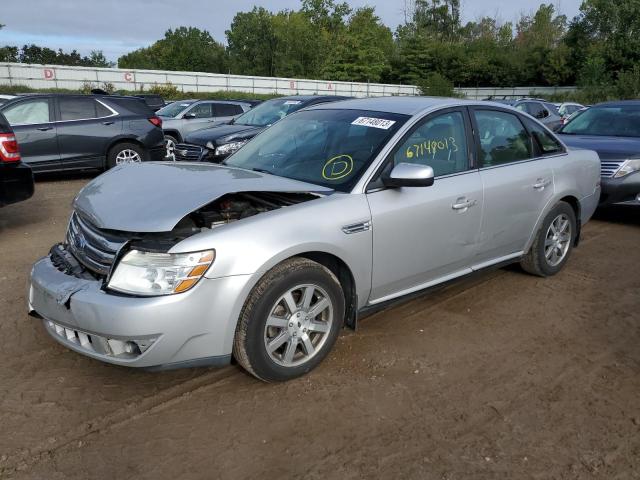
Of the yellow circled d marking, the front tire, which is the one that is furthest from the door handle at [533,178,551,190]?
the front tire

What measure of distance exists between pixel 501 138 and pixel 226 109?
1143 centimetres

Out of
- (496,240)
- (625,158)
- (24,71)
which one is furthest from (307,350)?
(24,71)

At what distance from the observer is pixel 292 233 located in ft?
10.1

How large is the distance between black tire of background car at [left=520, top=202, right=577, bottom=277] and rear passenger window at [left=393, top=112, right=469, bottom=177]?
1.19m

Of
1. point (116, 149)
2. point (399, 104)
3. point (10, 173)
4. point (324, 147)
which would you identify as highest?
point (399, 104)

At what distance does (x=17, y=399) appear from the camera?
303 centimetres

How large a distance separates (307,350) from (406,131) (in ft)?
5.27

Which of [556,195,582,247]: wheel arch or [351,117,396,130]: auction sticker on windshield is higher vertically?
[351,117,396,130]: auction sticker on windshield

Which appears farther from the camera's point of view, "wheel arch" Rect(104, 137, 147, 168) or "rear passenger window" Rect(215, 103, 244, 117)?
"rear passenger window" Rect(215, 103, 244, 117)

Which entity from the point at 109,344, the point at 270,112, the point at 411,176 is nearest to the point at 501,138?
the point at 411,176

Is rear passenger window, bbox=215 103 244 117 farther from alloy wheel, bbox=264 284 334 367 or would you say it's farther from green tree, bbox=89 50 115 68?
green tree, bbox=89 50 115 68

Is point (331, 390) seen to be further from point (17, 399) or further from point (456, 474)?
point (17, 399)

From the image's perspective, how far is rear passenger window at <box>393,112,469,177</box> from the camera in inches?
150

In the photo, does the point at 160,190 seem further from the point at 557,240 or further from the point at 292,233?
the point at 557,240
